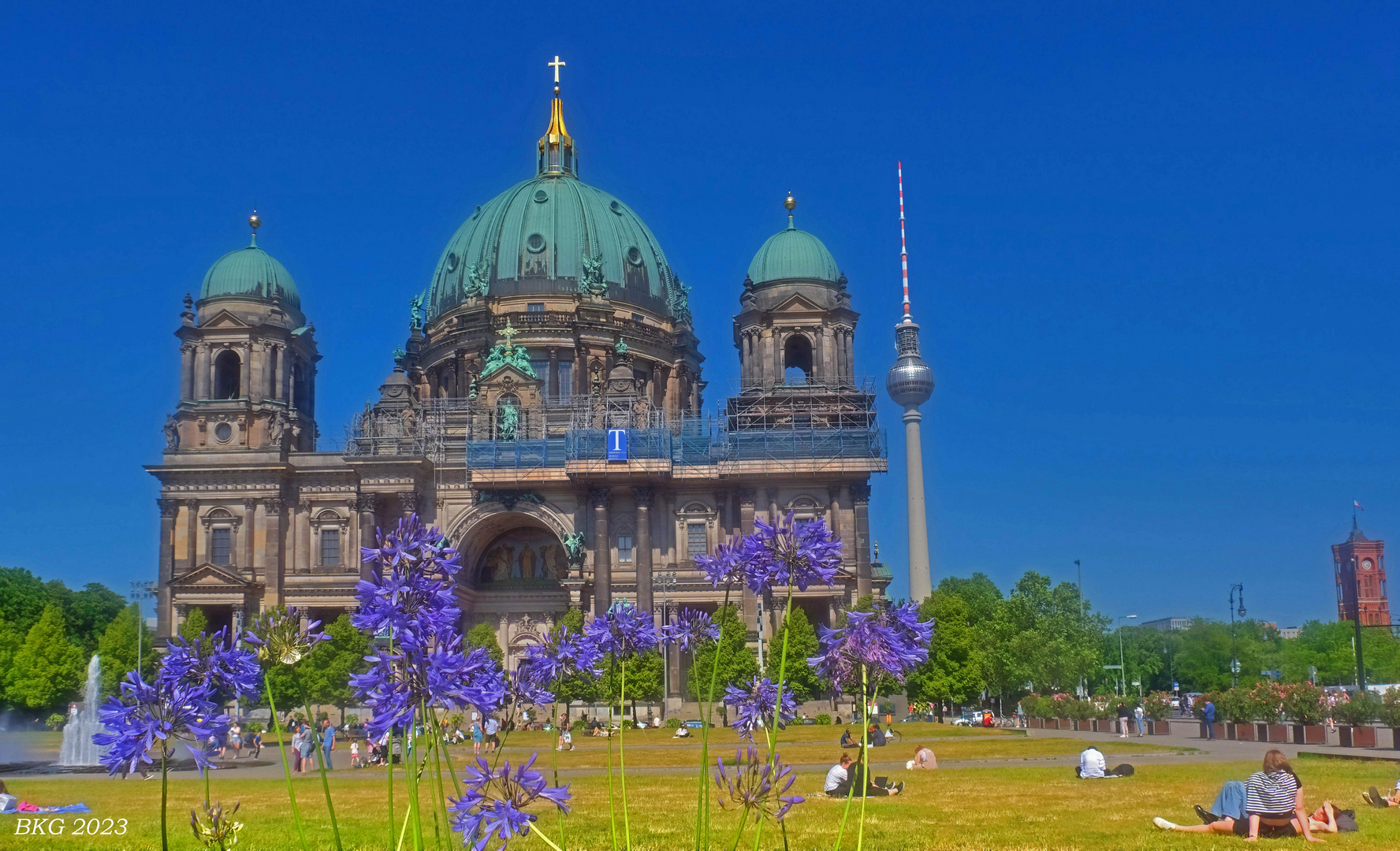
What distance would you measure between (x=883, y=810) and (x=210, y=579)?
66.2 meters

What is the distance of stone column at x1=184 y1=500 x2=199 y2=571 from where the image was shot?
82.9m

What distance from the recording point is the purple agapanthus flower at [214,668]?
28.2 feet

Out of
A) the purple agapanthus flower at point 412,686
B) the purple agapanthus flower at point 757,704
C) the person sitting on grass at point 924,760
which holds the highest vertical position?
Answer: the purple agapanthus flower at point 412,686

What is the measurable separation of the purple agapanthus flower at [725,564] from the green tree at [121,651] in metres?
70.9

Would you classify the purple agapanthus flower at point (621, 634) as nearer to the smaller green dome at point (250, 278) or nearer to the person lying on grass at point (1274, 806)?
the person lying on grass at point (1274, 806)

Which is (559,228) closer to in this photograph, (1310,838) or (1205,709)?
(1205,709)

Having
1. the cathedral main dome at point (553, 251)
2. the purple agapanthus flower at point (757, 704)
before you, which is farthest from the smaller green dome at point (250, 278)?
the purple agapanthus flower at point (757, 704)

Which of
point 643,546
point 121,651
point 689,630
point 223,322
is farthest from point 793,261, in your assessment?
point 689,630

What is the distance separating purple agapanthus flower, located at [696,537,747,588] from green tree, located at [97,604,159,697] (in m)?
70.9

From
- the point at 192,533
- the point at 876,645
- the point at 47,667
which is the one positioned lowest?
the point at 47,667

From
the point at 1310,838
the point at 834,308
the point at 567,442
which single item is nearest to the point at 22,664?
the point at 567,442

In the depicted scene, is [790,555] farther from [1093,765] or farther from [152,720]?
[1093,765]

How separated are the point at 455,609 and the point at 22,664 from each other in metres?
84.4

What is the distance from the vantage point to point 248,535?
83.1 meters
